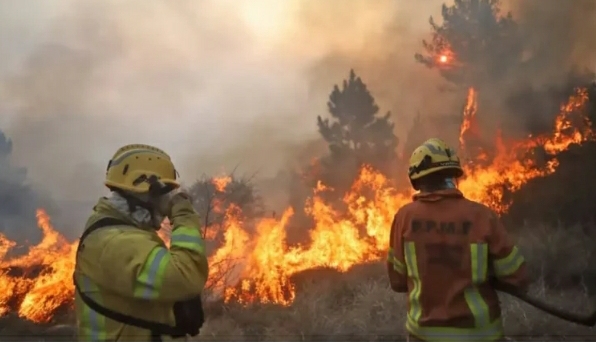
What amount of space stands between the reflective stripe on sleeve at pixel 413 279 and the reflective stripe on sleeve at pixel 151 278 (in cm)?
141

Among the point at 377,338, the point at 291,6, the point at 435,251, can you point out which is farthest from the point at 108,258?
the point at 291,6

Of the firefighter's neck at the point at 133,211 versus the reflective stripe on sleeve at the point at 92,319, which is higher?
the firefighter's neck at the point at 133,211

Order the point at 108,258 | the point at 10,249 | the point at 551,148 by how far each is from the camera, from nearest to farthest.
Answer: the point at 108,258
the point at 10,249
the point at 551,148

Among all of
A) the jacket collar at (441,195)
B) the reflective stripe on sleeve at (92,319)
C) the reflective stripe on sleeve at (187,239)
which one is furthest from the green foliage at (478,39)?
the reflective stripe on sleeve at (92,319)

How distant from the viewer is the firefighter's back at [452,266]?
264cm

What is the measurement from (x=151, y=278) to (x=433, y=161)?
174 centimetres

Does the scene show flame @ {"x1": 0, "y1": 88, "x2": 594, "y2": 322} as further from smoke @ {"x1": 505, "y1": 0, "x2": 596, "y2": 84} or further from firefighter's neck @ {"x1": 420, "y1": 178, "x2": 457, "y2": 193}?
firefighter's neck @ {"x1": 420, "y1": 178, "x2": 457, "y2": 193}

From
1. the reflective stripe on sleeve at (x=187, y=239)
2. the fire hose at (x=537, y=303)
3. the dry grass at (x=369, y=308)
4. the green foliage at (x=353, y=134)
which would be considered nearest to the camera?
the reflective stripe on sleeve at (x=187, y=239)

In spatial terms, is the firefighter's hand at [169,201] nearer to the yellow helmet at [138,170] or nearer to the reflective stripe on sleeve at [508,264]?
the yellow helmet at [138,170]

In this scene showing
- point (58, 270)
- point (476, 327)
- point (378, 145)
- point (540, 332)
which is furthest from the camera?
point (378, 145)

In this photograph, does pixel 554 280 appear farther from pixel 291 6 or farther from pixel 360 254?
pixel 291 6

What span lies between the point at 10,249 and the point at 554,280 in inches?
346

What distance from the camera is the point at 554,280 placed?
7883 millimetres

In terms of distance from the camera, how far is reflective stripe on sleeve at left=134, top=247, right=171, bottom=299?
6.54ft
